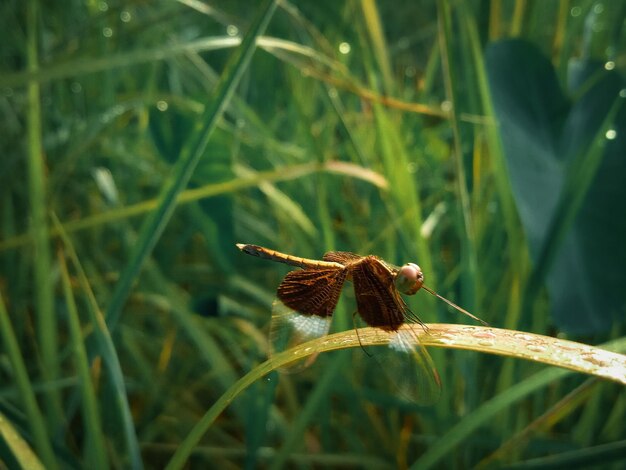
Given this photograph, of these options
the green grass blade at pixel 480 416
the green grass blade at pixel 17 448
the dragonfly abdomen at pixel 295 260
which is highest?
the dragonfly abdomen at pixel 295 260

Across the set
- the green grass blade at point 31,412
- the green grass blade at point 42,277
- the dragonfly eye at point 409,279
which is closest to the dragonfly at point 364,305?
the dragonfly eye at point 409,279

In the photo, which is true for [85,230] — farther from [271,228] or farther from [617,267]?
A: [617,267]

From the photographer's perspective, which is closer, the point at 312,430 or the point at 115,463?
the point at 115,463

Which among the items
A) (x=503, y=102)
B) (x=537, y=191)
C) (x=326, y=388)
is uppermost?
(x=503, y=102)

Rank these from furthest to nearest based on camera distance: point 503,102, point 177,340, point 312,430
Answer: point 177,340, point 312,430, point 503,102

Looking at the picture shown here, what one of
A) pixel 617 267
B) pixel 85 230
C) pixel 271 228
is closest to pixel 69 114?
pixel 85 230

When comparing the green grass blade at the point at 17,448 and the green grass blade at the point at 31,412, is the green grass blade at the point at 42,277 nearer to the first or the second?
the green grass blade at the point at 31,412
